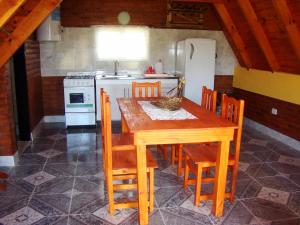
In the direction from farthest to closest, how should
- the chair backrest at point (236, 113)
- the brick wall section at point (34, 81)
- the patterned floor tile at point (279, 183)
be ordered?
the brick wall section at point (34, 81), the patterned floor tile at point (279, 183), the chair backrest at point (236, 113)

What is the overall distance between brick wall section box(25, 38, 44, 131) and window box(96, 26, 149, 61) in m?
1.12

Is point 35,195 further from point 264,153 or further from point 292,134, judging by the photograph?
point 292,134

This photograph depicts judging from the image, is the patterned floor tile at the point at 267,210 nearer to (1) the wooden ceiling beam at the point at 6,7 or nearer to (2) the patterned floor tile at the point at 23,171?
(2) the patterned floor tile at the point at 23,171

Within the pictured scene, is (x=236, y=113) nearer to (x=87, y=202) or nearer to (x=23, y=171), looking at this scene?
(x=87, y=202)

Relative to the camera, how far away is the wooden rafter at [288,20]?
11.1 feet

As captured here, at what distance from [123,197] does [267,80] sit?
3.27 meters

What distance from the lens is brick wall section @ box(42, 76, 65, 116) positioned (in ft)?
17.5

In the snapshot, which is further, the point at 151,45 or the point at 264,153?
the point at 151,45

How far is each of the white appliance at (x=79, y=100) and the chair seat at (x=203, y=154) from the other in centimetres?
260

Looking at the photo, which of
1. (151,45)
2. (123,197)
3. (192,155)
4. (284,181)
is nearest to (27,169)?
(123,197)

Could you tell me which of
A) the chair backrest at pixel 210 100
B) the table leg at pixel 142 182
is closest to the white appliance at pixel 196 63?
the chair backrest at pixel 210 100

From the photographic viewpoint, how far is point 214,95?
297cm

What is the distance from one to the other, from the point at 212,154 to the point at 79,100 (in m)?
2.96

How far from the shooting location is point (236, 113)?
8.15 feet
